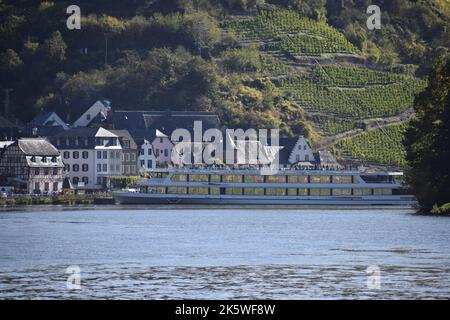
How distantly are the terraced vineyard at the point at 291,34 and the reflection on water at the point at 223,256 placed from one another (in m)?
80.9

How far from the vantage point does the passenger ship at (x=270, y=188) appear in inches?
5310

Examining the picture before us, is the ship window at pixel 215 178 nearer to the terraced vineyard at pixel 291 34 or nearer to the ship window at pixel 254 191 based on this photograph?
the ship window at pixel 254 191

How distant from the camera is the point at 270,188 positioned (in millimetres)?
136375

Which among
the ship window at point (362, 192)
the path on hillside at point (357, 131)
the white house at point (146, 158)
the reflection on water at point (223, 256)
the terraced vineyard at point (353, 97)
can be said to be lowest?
the reflection on water at point (223, 256)

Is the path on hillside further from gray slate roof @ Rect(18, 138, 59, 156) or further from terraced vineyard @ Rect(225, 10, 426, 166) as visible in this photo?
gray slate roof @ Rect(18, 138, 59, 156)

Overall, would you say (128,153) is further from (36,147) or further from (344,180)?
(344,180)

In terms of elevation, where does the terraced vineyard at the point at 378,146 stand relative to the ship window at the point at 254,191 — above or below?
above

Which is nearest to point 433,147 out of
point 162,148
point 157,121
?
point 162,148

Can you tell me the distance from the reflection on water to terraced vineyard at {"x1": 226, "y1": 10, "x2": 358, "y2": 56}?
8091 cm

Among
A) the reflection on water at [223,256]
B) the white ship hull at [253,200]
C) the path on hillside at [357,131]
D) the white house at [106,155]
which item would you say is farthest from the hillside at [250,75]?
the reflection on water at [223,256]

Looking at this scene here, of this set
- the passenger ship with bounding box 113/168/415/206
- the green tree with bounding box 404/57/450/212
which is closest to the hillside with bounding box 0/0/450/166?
the passenger ship with bounding box 113/168/415/206

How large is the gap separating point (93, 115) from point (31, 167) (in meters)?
28.6

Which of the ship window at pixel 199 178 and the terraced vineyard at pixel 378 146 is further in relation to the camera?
the terraced vineyard at pixel 378 146
